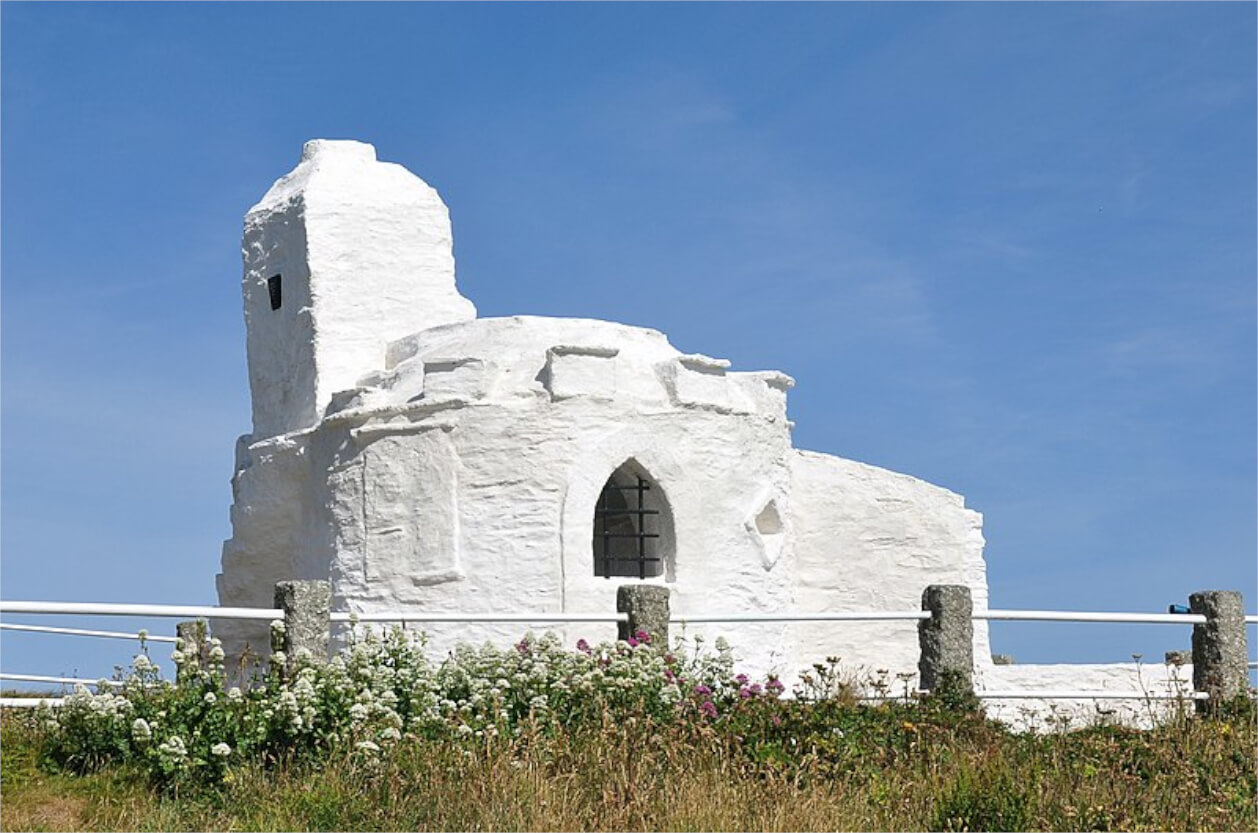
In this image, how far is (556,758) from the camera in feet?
33.2

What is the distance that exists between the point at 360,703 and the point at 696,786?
230cm

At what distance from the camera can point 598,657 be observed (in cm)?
1169

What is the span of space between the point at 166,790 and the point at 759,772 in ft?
11.9

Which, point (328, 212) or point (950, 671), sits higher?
point (328, 212)

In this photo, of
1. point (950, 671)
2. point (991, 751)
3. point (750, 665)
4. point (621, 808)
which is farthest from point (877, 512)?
point (621, 808)

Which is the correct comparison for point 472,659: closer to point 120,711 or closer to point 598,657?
point 598,657

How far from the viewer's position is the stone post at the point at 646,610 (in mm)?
12594

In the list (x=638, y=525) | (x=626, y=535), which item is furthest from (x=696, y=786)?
(x=638, y=525)

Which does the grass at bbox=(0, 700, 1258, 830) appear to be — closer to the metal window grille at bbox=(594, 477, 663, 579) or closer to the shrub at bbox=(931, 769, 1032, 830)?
the shrub at bbox=(931, 769, 1032, 830)

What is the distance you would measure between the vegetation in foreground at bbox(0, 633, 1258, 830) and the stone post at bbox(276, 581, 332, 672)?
0.44 m

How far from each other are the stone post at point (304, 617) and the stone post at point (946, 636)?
4.64 metres

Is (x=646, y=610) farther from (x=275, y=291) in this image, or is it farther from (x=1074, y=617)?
(x=275, y=291)

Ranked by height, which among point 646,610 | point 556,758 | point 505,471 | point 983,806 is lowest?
point 983,806

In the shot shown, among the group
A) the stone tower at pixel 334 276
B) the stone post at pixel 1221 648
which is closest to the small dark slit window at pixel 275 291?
the stone tower at pixel 334 276
